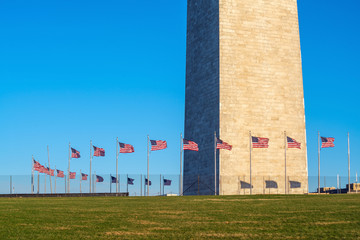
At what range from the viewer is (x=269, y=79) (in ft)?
183

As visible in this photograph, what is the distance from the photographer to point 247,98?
179 ft

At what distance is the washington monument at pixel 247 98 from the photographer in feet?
176

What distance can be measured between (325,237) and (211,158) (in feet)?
133

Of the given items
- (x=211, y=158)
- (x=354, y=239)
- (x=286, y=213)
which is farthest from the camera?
(x=211, y=158)

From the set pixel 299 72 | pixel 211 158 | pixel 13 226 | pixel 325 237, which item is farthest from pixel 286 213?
pixel 299 72

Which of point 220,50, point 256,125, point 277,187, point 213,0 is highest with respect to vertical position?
point 213,0

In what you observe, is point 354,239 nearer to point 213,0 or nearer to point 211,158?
point 211,158

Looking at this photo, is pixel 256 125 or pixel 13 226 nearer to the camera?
pixel 13 226

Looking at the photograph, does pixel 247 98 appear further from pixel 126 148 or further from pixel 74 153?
pixel 74 153

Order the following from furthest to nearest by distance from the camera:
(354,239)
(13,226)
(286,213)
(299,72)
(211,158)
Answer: (299,72)
(211,158)
(286,213)
(13,226)
(354,239)

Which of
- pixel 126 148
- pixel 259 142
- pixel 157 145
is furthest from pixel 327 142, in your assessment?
pixel 126 148

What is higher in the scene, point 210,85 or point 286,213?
point 210,85

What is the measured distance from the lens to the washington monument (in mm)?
53562

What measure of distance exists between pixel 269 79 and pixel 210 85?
240 inches
